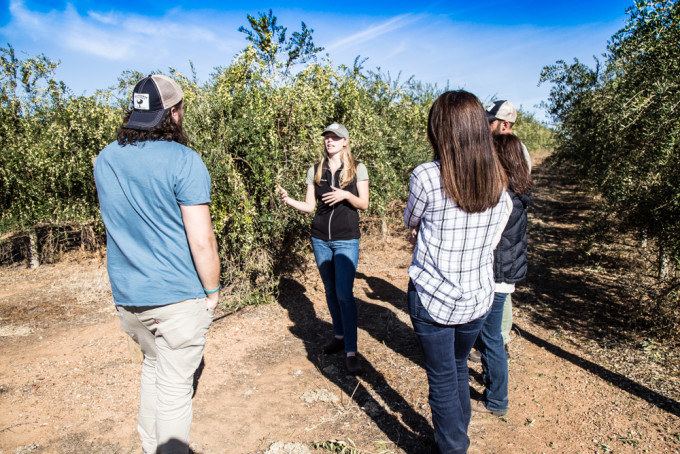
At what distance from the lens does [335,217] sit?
3.46m

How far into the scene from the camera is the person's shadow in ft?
9.16

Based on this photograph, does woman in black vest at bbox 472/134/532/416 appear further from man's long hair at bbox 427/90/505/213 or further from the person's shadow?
man's long hair at bbox 427/90/505/213

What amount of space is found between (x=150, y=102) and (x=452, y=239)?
1503 millimetres

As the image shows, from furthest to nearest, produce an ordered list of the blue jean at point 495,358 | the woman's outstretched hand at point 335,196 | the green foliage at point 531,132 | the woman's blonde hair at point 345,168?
the green foliage at point 531,132 < the woman's blonde hair at point 345,168 < the woman's outstretched hand at point 335,196 < the blue jean at point 495,358

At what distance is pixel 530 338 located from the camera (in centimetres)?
419

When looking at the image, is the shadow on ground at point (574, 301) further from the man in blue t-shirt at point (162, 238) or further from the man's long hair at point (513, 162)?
the man in blue t-shirt at point (162, 238)

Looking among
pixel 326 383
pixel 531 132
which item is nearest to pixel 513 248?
pixel 326 383

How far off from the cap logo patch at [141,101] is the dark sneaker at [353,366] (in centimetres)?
253

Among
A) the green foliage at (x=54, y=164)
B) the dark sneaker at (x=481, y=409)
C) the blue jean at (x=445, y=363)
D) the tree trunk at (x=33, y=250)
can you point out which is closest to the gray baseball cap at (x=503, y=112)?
the blue jean at (x=445, y=363)

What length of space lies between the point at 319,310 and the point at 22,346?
3189mm

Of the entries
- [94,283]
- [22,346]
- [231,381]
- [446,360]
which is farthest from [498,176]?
[94,283]

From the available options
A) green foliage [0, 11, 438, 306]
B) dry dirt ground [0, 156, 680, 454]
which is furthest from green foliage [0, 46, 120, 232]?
dry dirt ground [0, 156, 680, 454]

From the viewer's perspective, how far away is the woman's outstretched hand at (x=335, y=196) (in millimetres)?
3393

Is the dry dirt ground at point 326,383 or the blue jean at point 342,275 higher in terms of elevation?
the blue jean at point 342,275
